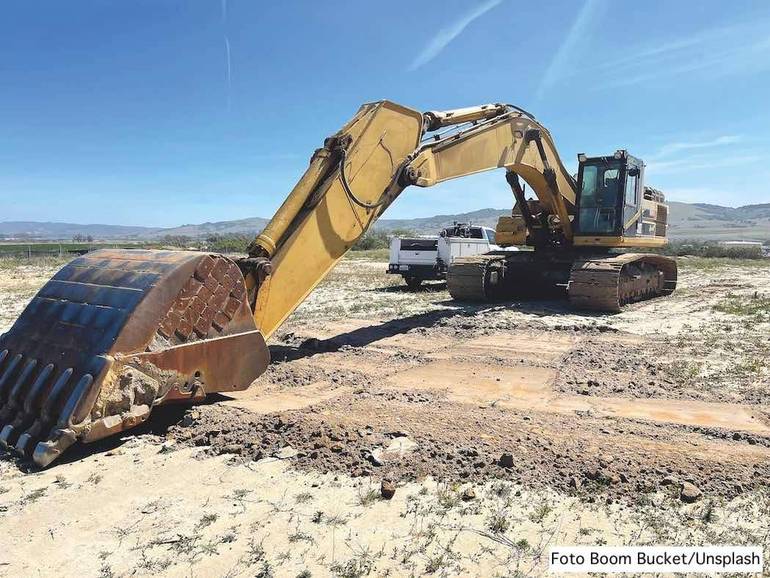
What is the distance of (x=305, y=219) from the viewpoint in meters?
6.40

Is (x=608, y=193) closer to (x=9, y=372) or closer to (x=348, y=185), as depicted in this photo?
(x=348, y=185)

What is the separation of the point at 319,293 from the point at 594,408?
11.3 meters

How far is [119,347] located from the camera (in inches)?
169

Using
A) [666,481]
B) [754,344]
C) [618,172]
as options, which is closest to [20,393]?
[666,481]

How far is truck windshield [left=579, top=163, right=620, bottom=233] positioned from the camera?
12.5 meters

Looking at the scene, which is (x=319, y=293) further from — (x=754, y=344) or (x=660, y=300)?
(x=754, y=344)

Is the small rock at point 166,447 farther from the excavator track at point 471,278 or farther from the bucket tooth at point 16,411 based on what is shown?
Result: the excavator track at point 471,278

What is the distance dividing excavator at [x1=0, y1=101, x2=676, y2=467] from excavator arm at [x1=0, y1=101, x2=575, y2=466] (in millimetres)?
11

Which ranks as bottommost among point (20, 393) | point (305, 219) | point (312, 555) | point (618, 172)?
point (312, 555)

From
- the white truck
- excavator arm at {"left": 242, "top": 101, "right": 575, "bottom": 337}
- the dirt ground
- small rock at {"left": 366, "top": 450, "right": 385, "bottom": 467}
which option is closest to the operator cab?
excavator arm at {"left": 242, "top": 101, "right": 575, "bottom": 337}

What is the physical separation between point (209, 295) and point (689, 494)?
12.7 feet

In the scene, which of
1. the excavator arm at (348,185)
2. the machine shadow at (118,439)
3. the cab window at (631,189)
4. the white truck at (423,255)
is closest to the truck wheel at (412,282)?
the white truck at (423,255)

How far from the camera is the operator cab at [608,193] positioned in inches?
487
